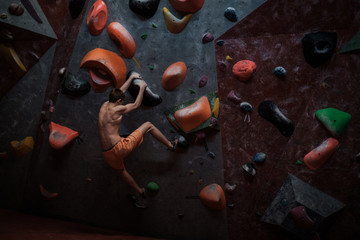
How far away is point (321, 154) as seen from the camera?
9.40 feet

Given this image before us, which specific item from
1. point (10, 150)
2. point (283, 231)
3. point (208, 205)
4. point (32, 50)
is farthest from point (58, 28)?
point (283, 231)

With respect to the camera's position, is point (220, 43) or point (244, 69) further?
point (220, 43)

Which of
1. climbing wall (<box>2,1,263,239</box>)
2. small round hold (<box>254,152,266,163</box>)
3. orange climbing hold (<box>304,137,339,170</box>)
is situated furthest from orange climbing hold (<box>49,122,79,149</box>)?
orange climbing hold (<box>304,137,339,170</box>)

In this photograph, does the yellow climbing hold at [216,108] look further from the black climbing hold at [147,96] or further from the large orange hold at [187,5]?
the large orange hold at [187,5]

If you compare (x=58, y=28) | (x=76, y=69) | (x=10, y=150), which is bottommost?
(x=10, y=150)

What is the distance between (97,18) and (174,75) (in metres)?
1.08

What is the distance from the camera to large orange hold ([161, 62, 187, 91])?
3189mm

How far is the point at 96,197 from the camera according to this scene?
3428 mm

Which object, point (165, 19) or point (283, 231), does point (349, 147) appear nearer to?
point (283, 231)

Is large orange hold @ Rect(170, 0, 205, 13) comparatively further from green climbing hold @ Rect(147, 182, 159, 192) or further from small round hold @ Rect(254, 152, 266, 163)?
green climbing hold @ Rect(147, 182, 159, 192)

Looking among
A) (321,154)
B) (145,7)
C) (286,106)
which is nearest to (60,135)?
(145,7)

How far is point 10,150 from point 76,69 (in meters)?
1.33

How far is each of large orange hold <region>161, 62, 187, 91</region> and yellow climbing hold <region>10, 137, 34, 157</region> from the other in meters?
1.82

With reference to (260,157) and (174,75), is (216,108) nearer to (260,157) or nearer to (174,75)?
(174,75)
